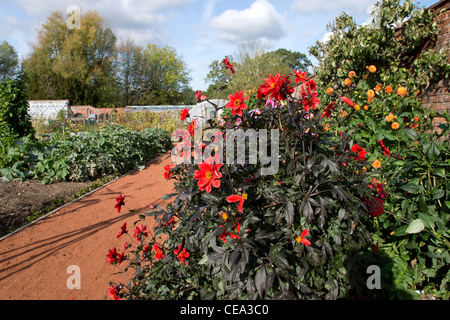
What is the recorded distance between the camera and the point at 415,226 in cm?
141

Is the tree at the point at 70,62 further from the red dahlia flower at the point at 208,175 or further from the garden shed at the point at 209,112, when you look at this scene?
the red dahlia flower at the point at 208,175

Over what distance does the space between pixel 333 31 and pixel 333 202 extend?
447 cm

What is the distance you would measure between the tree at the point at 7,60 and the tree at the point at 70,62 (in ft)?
14.8

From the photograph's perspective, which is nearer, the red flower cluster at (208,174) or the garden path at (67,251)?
the red flower cluster at (208,174)

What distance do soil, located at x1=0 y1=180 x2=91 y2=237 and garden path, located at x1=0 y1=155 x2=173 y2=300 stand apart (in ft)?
0.68

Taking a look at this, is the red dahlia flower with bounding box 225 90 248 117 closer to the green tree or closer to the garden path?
the garden path

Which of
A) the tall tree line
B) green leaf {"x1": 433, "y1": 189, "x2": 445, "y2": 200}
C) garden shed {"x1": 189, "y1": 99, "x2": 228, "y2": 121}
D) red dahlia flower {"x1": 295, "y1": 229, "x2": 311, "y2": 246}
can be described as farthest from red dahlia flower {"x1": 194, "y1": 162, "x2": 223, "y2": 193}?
the tall tree line

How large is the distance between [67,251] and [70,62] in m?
26.8

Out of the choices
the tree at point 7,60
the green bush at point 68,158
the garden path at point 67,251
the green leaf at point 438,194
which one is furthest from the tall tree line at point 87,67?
the green leaf at point 438,194

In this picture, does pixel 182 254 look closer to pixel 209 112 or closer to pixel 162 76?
pixel 209 112

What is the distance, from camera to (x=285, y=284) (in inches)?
46.0

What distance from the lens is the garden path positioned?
7.58 ft

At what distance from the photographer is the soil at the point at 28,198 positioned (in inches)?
138
